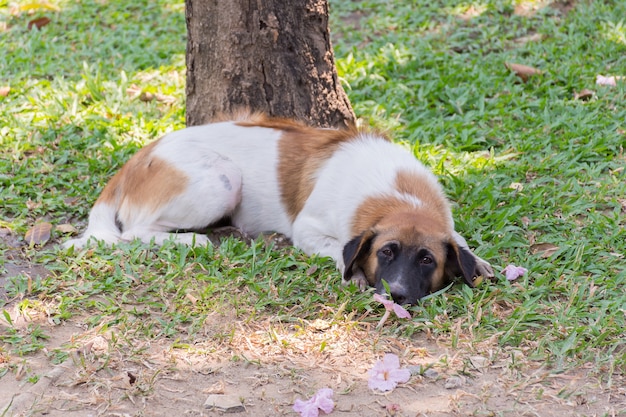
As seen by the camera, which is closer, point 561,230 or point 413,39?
point 561,230

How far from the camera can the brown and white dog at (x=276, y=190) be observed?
5.14m

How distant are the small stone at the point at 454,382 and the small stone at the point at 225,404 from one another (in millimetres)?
997

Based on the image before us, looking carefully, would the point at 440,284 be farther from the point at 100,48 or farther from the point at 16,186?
the point at 100,48

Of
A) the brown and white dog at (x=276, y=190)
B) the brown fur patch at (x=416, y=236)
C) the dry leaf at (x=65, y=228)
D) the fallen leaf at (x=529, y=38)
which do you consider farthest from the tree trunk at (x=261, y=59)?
the fallen leaf at (x=529, y=38)

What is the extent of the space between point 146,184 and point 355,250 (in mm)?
1720

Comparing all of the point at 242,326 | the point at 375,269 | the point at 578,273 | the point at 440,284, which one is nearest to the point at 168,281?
the point at 242,326

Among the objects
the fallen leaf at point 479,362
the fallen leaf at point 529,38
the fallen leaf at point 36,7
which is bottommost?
the fallen leaf at point 479,362

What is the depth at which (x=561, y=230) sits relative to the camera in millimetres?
5449

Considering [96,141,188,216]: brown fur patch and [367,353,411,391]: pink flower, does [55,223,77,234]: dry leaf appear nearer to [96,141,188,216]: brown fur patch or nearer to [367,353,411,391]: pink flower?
[96,141,188,216]: brown fur patch

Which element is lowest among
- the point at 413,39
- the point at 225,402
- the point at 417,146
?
the point at 225,402

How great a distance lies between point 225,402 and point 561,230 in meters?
2.84

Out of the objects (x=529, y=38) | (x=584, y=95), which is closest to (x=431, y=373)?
(x=584, y=95)

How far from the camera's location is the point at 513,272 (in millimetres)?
4883

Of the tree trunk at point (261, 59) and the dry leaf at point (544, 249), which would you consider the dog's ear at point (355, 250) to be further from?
the tree trunk at point (261, 59)
